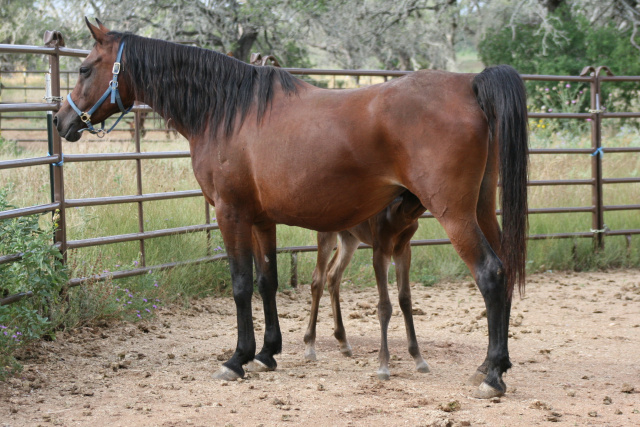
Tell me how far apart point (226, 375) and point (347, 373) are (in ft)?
2.37

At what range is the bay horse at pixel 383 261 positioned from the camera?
4004 millimetres

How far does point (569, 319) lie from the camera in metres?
5.46

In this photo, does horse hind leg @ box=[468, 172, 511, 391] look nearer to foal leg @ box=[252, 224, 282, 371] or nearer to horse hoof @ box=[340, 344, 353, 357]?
horse hoof @ box=[340, 344, 353, 357]

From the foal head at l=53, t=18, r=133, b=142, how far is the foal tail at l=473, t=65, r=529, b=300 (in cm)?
215

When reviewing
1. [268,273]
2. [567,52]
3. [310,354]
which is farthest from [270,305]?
[567,52]

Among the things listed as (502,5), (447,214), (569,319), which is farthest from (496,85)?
(502,5)

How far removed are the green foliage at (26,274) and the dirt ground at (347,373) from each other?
21 cm

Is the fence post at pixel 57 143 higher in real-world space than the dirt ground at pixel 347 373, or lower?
higher

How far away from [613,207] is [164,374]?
540 centimetres

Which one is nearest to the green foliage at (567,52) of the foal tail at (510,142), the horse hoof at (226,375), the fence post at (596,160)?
the fence post at (596,160)

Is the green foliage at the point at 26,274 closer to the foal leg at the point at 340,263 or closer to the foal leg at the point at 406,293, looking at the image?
the foal leg at the point at 340,263

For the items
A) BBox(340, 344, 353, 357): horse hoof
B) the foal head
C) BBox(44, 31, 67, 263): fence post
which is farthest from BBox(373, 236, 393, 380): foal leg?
BBox(44, 31, 67, 263): fence post

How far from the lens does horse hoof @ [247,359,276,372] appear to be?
4172 millimetres

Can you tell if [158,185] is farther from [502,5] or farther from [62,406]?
[502,5]
